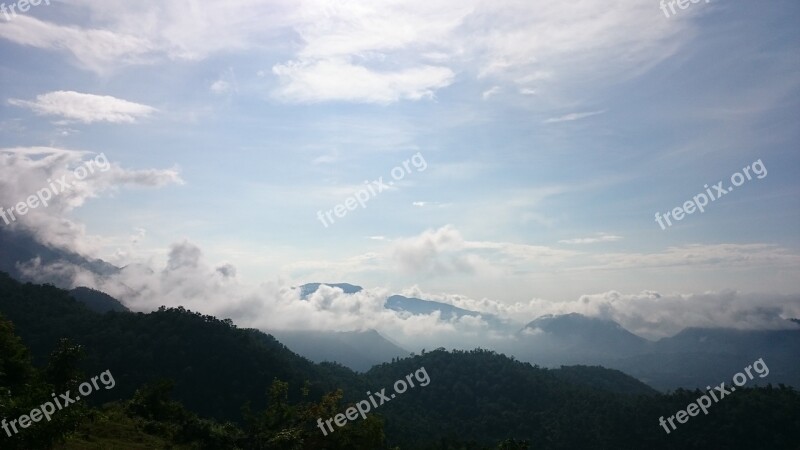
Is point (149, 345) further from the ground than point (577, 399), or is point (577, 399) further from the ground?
point (149, 345)

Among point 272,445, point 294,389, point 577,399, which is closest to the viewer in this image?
point 272,445

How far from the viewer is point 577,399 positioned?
13250cm

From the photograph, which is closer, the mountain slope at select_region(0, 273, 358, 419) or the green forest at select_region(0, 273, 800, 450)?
the green forest at select_region(0, 273, 800, 450)

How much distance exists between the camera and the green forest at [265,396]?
38500mm

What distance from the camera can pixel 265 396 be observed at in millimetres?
94312

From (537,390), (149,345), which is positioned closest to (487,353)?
(537,390)

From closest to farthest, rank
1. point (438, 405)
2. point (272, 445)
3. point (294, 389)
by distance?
1. point (272, 445)
2. point (294, 389)
3. point (438, 405)

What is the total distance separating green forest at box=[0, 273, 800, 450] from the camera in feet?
126

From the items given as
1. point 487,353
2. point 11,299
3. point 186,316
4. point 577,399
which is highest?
point 11,299

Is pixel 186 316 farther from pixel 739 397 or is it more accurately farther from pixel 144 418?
pixel 739 397

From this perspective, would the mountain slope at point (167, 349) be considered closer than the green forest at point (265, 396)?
No

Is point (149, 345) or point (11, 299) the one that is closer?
point (149, 345)

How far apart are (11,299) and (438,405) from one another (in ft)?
375

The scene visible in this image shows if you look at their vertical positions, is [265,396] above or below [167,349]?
below
